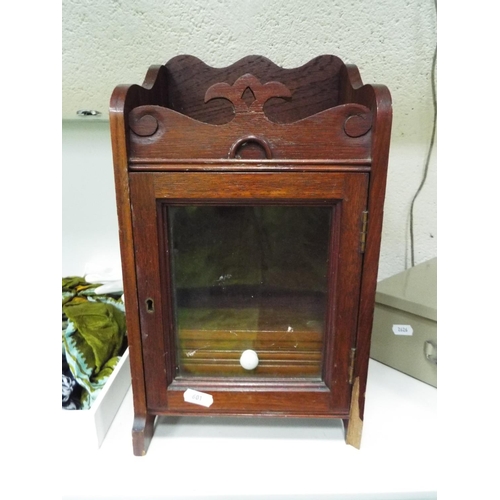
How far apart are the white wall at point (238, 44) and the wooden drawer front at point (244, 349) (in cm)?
55

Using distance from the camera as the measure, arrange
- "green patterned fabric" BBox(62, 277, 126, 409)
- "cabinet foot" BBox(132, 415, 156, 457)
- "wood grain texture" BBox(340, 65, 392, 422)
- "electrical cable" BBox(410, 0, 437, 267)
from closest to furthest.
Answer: "wood grain texture" BBox(340, 65, 392, 422) < "cabinet foot" BBox(132, 415, 156, 457) < "green patterned fabric" BBox(62, 277, 126, 409) < "electrical cable" BBox(410, 0, 437, 267)

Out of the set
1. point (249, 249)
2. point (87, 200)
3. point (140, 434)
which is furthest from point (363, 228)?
point (87, 200)

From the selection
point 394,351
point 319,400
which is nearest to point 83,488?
Result: point 319,400

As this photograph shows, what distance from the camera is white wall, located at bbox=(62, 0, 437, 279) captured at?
2.46ft

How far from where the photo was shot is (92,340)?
2.43 feet

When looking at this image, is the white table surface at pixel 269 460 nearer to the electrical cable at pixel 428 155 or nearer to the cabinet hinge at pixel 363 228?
the cabinet hinge at pixel 363 228

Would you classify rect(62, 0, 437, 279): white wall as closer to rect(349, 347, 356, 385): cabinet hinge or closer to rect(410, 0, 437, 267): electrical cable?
rect(410, 0, 437, 267): electrical cable

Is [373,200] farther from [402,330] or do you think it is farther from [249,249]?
[402,330]

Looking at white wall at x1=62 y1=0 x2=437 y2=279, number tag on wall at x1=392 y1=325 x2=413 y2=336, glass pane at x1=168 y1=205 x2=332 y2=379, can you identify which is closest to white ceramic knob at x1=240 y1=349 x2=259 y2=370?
glass pane at x1=168 y1=205 x2=332 y2=379

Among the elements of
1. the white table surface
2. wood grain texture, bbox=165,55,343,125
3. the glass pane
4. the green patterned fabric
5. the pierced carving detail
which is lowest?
the white table surface

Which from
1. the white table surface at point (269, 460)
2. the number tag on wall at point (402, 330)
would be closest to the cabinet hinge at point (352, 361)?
the white table surface at point (269, 460)

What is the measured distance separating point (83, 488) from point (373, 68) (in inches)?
36.4
